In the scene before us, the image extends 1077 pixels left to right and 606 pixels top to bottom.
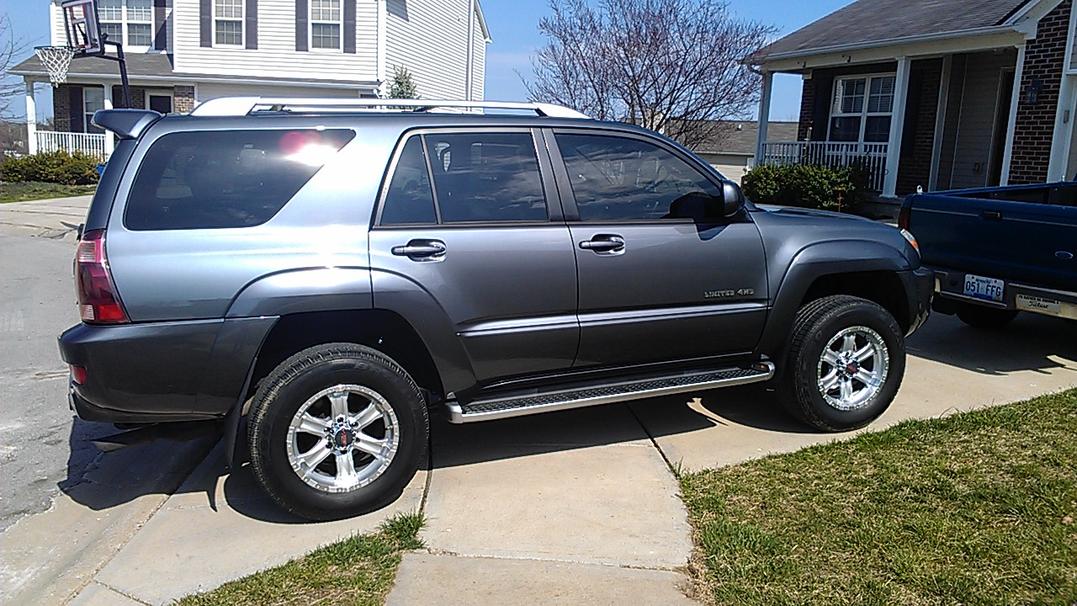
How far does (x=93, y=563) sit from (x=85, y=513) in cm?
66

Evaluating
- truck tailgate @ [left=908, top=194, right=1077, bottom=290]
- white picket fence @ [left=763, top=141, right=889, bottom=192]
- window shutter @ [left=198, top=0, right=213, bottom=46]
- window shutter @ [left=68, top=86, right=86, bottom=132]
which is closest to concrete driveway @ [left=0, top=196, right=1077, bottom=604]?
truck tailgate @ [left=908, top=194, right=1077, bottom=290]

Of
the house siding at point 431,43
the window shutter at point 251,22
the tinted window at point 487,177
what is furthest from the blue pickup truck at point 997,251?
the window shutter at point 251,22

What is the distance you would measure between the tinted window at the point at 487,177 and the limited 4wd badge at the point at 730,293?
42.8 inches

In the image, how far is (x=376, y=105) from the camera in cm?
507

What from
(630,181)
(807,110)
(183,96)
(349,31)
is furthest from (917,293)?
(183,96)

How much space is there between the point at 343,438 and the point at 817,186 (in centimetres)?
1466

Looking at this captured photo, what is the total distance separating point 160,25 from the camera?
28406 mm

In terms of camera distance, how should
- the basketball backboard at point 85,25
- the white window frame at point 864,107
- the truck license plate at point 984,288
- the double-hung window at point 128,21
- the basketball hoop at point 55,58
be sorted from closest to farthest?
the truck license plate at point 984,288
the basketball backboard at point 85,25
the white window frame at point 864,107
the basketball hoop at point 55,58
the double-hung window at point 128,21

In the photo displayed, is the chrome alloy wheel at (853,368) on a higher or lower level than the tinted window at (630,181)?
lower

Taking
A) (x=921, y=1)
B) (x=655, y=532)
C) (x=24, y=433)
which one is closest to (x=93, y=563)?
(x=24, y=433)

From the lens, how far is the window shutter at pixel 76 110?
28797mm

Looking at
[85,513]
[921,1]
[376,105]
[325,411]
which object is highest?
[921,1]

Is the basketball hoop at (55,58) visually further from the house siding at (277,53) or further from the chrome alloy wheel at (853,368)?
the chrome alloy wheel at (853,368)

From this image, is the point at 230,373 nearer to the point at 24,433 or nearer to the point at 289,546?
the point at 289,546
